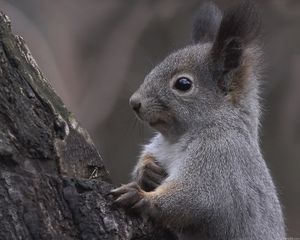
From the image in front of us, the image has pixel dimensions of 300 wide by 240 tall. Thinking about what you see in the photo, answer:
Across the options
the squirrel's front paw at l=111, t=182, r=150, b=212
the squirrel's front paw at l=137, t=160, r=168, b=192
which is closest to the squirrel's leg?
the squirrel's front paw at l=137, t=160, r=168, b=192

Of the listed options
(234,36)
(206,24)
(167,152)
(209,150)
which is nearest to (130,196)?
(209,150)

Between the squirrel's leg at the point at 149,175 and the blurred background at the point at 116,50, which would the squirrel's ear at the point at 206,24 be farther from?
the blurred background at the point at 116,50

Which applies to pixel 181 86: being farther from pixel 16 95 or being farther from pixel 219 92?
pixel 16 95

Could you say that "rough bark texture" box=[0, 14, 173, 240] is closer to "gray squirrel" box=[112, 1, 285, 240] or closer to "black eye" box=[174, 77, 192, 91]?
"gray squirrel" box=[112, 1, 285, 240]

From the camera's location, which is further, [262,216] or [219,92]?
[219,92]

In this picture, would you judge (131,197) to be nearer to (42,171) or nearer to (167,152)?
(42,171)

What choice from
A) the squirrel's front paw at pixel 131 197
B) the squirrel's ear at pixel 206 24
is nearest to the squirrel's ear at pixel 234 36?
the squirrel's ear at pixel 206 24

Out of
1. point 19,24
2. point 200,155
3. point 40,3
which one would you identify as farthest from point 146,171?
point 40,3
